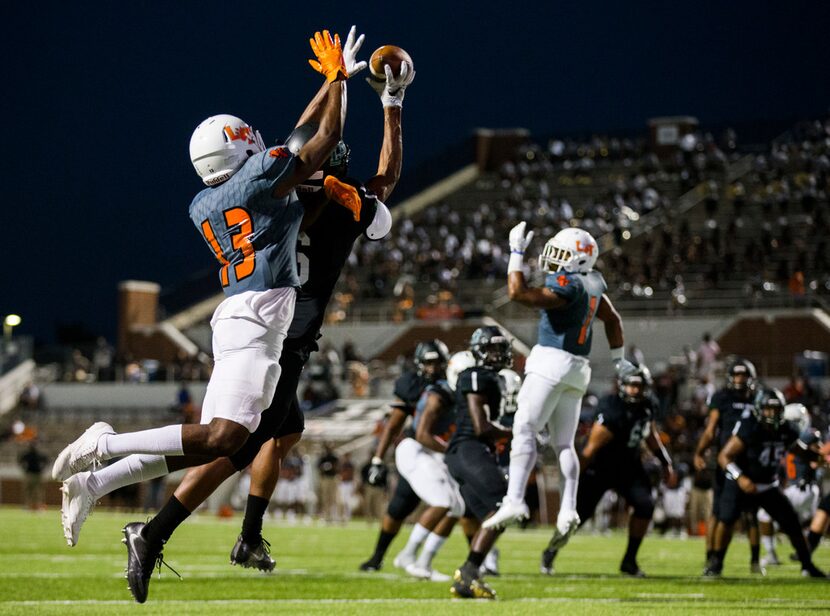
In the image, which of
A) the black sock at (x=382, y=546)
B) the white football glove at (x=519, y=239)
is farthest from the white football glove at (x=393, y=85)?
the black sock at (x=382, y=546)

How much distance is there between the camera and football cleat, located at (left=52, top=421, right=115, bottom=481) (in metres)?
6.20

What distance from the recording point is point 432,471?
37.0 ft

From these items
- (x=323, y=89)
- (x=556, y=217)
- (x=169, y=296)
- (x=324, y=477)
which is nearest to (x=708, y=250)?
(x=556, y=217)

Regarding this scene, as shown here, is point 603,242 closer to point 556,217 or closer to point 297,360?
point 556,217

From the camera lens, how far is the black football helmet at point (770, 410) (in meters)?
11.7

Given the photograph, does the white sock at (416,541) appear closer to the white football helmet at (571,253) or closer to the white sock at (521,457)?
the white sock at (521,457)

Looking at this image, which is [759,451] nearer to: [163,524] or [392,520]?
[392,520]

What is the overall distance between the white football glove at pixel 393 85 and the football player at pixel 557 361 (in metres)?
Result: 1.66

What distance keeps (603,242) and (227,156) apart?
91.8 feet

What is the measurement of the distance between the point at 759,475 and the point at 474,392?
3.18 meters

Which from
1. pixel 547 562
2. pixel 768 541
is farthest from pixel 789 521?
pixel 768 541

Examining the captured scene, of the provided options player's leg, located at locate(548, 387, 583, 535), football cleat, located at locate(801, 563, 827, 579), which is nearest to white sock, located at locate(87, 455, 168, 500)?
player's leg, located at locate(548, 387, 583, 535)

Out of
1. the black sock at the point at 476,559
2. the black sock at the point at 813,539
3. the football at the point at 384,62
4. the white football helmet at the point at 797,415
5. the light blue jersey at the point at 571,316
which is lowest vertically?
A: the black sock at the point at 813,539

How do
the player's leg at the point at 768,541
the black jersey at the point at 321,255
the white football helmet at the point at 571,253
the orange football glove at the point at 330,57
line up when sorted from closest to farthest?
the orange football glove at the point at 330,57 → the black jersey at the point at 321,255 → the white football helmet at the point at 571,253 → the player's leg at the point at 768,541
